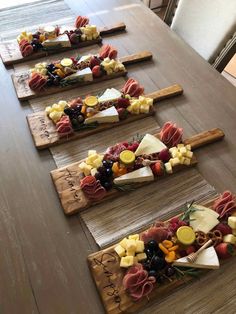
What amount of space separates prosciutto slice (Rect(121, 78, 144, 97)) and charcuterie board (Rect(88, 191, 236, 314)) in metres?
0.44

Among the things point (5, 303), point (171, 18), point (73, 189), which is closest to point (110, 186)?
point (73, 189)

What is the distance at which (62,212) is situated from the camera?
0.77 metres

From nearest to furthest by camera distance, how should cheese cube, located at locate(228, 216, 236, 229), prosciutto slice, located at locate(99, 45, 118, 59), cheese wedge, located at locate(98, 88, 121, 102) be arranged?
cheese cube, located at locate(228, 216, 236, 229), cheese wedge, located at locate(98, 88, 121, 102), prosciutto slice, located at locate(99, 45, 118, 59)

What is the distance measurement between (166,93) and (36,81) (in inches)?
16.6

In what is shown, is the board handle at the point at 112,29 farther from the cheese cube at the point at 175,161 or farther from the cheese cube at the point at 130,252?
the cheese cube at the point at 130,252

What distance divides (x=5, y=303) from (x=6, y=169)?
1.12 ft

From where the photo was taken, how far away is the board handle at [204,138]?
36.0 inches

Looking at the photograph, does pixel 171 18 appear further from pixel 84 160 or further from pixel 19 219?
pixel 19 219

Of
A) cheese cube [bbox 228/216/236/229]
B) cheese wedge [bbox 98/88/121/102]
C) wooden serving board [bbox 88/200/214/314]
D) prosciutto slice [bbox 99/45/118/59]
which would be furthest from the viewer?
prosciutto slice [bbox 99/45/118/59]

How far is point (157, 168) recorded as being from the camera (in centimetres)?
82

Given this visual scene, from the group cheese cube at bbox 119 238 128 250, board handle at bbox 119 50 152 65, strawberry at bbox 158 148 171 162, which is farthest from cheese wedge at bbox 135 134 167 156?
board handle at bbox 119 50 152 65

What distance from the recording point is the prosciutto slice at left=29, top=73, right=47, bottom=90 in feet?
3.34

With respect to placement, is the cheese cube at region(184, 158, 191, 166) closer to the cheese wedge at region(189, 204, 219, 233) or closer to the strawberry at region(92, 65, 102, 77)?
the cheese wedge at region(189, 204, 219, 233)

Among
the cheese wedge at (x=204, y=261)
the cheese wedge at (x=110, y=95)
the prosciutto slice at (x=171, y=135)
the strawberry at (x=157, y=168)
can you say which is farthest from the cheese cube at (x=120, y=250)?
the cheese wedge at (x=110, y=95)
